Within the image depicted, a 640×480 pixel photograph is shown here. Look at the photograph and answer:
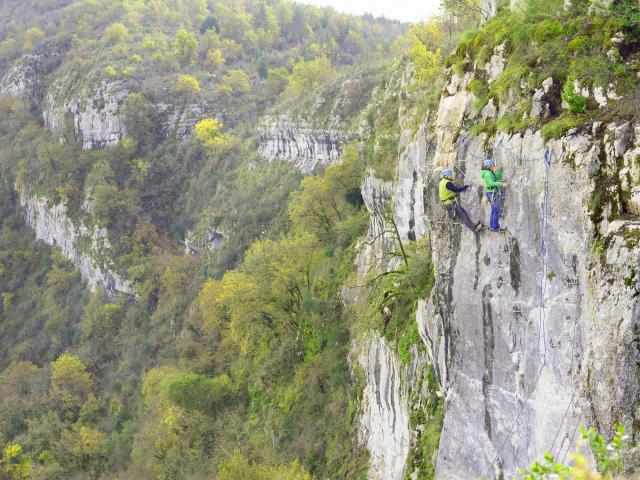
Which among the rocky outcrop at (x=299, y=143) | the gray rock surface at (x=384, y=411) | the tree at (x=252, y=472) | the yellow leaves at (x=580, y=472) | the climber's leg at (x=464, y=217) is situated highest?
the rocky outcrop at (x=299, y=143)

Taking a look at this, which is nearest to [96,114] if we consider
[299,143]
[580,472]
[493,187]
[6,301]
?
[6,301]

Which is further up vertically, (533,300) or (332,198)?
(332,198)

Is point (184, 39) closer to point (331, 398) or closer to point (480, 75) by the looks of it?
point (331, 398)

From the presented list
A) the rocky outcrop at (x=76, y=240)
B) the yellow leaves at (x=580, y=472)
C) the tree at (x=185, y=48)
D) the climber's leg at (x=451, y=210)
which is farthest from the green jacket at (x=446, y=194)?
the tree at (x=185, y=48)

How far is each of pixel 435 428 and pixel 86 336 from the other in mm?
48943

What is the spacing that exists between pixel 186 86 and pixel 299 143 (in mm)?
29458

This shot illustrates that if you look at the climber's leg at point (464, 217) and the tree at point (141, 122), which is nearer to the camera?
the climber's leg at point (464, 217)

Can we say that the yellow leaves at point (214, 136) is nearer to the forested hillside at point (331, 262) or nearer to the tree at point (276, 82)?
the forested hillside at point (331, 262)

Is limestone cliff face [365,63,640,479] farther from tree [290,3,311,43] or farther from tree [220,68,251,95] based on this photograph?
tree [290,3,311,43]

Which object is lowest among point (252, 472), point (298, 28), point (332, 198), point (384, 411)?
point (252, 472)

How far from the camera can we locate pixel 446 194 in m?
10.2

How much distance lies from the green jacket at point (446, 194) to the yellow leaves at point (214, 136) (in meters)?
55.4

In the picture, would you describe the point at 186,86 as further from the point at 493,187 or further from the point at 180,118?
the point at 493,187

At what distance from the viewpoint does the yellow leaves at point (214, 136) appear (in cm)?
6356
